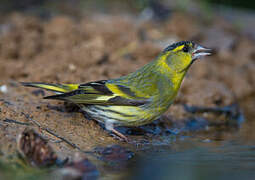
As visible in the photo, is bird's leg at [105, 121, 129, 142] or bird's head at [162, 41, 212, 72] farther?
bird's head at [162, 41, 212, 72]

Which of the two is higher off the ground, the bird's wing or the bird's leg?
the bird's wing

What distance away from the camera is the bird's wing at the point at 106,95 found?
14.9 feet

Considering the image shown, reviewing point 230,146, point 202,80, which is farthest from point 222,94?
point 230,146

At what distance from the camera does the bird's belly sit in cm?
461

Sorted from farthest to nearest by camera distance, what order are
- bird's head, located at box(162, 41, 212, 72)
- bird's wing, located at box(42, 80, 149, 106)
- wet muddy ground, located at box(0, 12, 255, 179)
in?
bird's head, located at box(162, 41, 212, 72)
bird's wing, located at box(42, 80, 149, 106)
wet muddy ground, located at box(0, 12, 255, 179)

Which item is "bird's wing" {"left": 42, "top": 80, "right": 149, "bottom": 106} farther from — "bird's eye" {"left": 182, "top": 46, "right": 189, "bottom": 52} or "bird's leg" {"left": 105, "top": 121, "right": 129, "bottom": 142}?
"bird's eye" {"left": 182, "top": 46, "right": 189, "bottom": 52}

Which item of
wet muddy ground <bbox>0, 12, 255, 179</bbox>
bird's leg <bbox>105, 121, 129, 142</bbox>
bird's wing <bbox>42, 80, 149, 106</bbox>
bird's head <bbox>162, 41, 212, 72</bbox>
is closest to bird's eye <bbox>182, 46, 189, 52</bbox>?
bird's head <bbox>162, 41, 212, 72</bbox>

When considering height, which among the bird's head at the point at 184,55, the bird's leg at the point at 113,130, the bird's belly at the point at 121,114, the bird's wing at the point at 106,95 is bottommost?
the bird's leg at the point at 113,130

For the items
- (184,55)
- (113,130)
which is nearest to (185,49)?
(184,55)

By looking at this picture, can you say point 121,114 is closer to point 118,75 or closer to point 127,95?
point 127,95

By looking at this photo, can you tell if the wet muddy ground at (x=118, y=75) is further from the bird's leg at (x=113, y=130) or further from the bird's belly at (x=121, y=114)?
the bird's belly at (x=121, y=114)

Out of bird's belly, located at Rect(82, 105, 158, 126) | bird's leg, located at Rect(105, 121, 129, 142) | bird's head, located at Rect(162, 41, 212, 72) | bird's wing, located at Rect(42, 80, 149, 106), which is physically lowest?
bird's leg, located at Rect(105, 121, 129, 142)

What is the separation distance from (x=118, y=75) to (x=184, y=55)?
1486 millimetres

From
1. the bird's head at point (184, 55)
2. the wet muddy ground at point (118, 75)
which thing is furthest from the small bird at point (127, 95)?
the wet muddy ground at point (118, 75)
